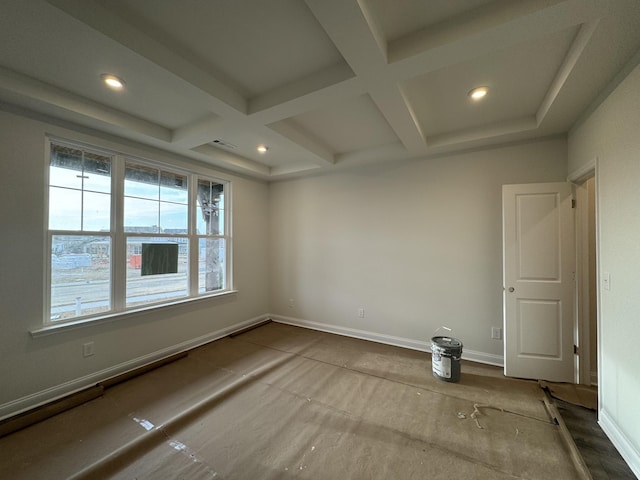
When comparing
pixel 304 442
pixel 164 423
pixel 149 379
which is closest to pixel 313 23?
pixel 304 442

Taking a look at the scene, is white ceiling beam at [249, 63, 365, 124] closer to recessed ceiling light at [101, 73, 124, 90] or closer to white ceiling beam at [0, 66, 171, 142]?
recessed ceiling light at [101, 73, 124, 90]

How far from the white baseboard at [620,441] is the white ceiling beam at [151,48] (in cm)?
371

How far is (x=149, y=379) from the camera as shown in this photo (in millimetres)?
2572

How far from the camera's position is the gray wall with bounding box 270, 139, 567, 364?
291 cm

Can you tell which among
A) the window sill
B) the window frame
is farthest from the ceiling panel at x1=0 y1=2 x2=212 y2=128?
the window sill

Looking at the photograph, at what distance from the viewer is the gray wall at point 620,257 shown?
1.54m

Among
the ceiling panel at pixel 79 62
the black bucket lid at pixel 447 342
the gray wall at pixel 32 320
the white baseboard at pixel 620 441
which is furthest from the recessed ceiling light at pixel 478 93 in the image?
the gray wall at pixel 32 320

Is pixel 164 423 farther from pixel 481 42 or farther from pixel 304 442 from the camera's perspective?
pixel 481 42

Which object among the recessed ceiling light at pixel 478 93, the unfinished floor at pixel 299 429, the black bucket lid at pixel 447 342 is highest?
the recessed ceiling light at pixel 478 93

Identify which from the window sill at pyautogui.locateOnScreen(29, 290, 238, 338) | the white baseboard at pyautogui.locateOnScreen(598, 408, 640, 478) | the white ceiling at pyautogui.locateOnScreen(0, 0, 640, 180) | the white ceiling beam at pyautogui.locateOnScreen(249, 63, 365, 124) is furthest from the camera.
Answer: the window sill at pyautogui.locateOnScreen(29, 290, 238, 338)

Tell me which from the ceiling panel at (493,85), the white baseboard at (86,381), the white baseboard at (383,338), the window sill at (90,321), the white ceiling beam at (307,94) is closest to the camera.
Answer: the ceiling panel at (493,85)

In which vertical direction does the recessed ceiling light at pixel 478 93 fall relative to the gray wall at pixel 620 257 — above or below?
above

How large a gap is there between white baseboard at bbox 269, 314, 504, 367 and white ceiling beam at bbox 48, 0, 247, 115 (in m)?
3.29

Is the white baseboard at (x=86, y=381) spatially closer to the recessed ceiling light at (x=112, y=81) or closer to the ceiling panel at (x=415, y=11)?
the recessed ceiling light at (x=112, y=81)
